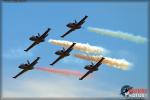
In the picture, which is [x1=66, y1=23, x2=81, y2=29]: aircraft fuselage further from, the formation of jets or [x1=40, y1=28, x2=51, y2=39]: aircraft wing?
[x1=40, y1=28, x2=51, y2=39]: aircraft wing

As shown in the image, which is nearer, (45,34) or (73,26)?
(73,26)

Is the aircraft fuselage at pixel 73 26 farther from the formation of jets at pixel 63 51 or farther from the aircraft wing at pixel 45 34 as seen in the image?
the aircraft wing at pixel 45 34

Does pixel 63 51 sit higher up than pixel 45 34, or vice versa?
pixel 45 34

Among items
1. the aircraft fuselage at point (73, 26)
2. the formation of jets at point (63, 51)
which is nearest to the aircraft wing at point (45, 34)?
the formation of jets at point (63, 51)

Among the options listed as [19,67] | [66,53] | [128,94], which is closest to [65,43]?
[66,53]

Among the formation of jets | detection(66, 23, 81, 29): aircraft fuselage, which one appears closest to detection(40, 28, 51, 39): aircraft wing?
the formation of jets

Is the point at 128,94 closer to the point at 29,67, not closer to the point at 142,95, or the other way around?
the point at 142,95

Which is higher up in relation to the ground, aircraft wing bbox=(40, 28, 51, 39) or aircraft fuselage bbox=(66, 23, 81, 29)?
aircraft fuselage bbox=(66, 23, 81, 29)

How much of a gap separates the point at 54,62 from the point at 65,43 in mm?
8547

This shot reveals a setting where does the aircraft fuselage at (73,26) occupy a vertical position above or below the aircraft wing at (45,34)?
above

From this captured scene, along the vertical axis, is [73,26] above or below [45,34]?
above

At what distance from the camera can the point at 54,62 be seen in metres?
191

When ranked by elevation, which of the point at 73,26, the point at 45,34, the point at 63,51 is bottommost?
the point at 63,51

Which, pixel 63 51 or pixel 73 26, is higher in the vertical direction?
pixel 73 26
